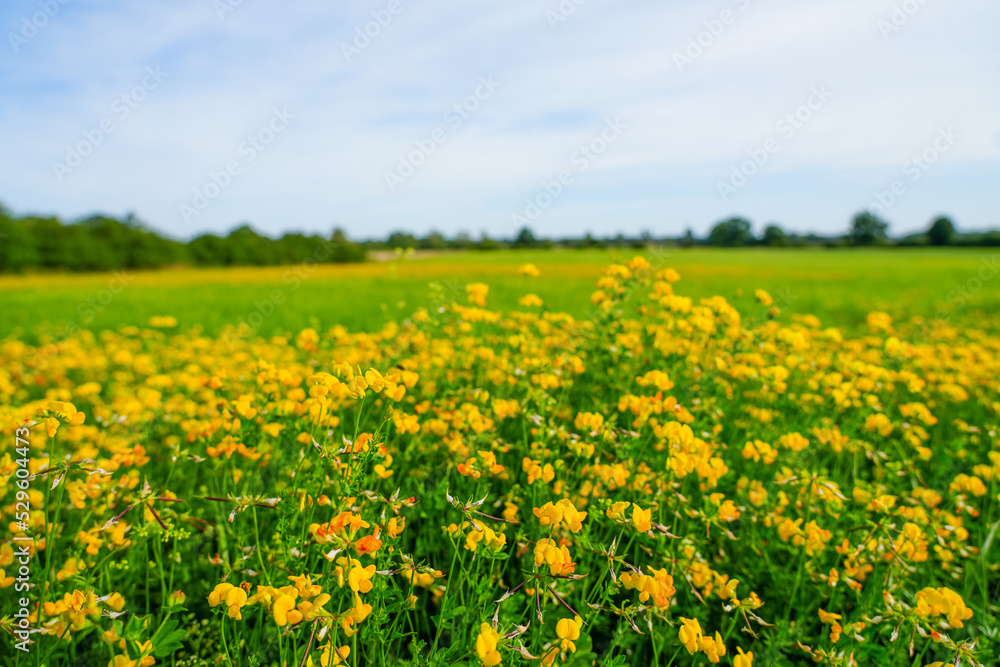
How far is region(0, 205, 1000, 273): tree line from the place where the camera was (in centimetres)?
4906

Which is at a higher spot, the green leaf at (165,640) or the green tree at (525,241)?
the green tree at (525,241)

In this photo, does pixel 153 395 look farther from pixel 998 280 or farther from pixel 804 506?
pixel 998 280

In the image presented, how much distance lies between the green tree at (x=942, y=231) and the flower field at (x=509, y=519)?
8726cm

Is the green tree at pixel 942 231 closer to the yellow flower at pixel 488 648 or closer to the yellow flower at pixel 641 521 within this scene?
the yellow flower at pixel 641 521

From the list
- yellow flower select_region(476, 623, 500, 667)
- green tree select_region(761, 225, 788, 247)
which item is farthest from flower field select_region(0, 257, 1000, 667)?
green tree select_region(761, 225, 788, 247)

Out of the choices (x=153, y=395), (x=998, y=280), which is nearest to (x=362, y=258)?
(x=998, y=280)

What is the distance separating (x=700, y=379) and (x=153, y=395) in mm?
3469

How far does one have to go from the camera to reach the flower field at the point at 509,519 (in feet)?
5.28

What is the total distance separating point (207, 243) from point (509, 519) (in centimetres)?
7161

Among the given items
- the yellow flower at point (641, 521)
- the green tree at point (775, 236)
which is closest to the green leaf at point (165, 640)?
the yellow flower at point (641, 521)

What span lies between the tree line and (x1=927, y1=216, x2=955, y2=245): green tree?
0.10 m

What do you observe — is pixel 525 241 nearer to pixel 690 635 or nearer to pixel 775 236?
pixel 775 236

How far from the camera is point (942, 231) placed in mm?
70875

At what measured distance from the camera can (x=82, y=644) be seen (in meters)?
2.21
